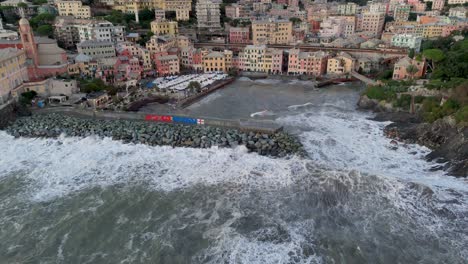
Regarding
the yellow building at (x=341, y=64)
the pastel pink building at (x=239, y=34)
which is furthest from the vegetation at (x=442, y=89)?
the pastel pink building at (x=239, y=34)

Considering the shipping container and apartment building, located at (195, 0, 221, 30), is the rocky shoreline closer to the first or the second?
the shipping container

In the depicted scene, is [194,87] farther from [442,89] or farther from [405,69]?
[442,89]

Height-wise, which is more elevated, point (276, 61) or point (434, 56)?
point (434, 56)

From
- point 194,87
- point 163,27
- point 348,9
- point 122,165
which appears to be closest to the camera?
point 122,165

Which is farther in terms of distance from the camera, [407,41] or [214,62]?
[407,41]

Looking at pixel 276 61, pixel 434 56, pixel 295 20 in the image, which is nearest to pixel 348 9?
pixel 295 20

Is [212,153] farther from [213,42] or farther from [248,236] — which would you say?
[213,42]
